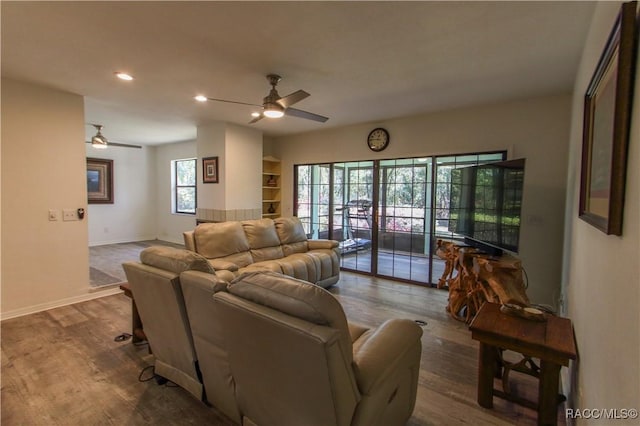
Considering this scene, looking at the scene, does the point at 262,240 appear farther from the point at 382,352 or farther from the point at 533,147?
the point at 533,147

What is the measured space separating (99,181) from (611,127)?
880 cm

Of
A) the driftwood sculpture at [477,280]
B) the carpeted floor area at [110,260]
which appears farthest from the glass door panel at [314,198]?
the carpeted floor area at [110,260]

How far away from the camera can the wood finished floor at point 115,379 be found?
74.2 inches

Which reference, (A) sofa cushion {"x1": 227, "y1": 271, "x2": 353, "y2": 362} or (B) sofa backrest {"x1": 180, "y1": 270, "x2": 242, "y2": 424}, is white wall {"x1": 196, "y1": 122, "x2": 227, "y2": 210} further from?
(A) sofa cushion {"x1": 227, "y1": 271, "x2": 353, "y2": 362}

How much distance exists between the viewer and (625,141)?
3.19ft

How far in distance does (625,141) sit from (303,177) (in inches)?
207

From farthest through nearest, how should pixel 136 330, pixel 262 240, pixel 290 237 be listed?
pixel 290 237
pixel 262 240
pixel 136 330

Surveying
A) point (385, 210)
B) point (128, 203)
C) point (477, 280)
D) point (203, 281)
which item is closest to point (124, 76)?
point (203, 281)

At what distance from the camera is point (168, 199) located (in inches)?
310

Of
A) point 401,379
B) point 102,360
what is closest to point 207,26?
point 401,379

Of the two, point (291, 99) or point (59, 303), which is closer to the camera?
point (291, 99)

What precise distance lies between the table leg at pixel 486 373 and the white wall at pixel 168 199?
266 inches

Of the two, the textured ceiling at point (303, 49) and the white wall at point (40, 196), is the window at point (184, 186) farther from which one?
the white wall at point (40, 196)

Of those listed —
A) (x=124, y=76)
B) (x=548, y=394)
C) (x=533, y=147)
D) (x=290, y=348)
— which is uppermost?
(x=124, y=76)
